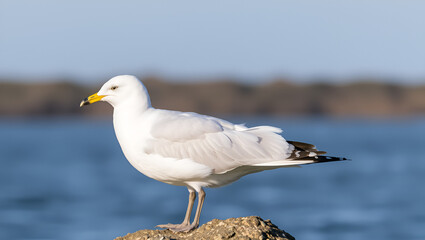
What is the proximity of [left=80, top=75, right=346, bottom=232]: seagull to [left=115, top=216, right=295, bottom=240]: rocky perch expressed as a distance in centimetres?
48

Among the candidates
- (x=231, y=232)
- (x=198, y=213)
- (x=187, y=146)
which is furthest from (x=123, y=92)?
(x=231, y=232)

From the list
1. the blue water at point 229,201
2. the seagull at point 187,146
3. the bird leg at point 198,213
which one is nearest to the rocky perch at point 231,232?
the bird leg at point 198,213

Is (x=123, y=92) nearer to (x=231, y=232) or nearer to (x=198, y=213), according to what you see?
(x=198, y=213)

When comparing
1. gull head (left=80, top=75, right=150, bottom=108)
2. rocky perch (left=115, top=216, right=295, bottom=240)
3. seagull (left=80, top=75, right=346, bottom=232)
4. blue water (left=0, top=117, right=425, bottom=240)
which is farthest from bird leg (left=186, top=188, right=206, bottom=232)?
blue water (left=0, top=117, right=425, bottom=240)

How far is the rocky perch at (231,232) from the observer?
7035mm

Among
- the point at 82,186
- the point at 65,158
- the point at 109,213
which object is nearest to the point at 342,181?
the point at 82,186

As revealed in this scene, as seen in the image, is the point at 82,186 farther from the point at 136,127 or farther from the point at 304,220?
the point at 136,127

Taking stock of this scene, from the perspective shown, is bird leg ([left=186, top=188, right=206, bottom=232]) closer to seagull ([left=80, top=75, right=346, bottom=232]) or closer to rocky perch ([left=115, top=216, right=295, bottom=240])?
seagull ([left=80, top=75, right=346, bottom=232])

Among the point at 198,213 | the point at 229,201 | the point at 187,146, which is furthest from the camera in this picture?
the point at 229,201

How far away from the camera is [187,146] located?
8406 millimetres

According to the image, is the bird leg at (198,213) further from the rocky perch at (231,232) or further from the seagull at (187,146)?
the rocky perch at (231,232)

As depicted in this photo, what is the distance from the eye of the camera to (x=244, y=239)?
6887mm

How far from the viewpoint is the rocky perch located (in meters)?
7.04

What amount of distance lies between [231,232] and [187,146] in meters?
A: 1.68
